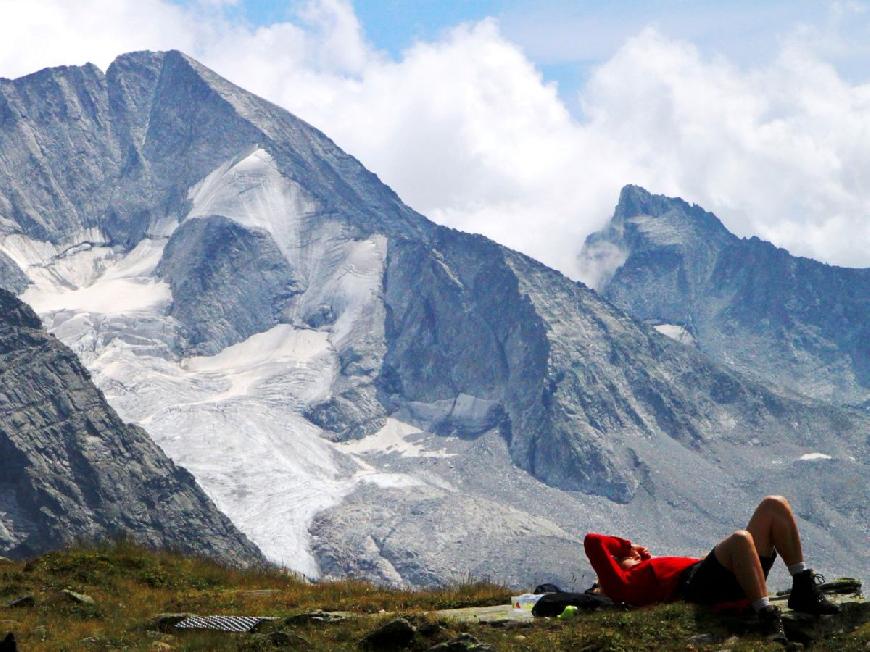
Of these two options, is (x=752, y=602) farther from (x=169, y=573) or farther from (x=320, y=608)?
(x=169, y=573)

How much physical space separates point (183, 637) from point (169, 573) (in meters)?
7.47

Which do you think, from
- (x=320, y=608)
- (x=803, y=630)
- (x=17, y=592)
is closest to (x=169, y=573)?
(x=17, y=592)

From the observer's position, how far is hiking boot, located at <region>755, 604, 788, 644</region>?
18.7 metres

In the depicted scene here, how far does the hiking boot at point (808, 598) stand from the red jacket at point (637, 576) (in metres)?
1.71

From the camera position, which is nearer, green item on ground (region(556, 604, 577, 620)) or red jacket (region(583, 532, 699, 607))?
red jacket (region(583, 532, 699, 607))

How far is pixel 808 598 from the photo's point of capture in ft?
63.6

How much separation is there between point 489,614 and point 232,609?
4.82 metres

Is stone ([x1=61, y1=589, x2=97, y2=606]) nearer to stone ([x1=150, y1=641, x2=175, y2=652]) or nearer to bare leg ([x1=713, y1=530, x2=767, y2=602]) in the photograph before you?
stone ([x1=150, y1=641, x2=175, y2=652])

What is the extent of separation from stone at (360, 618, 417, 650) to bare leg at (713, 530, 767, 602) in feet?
15.5

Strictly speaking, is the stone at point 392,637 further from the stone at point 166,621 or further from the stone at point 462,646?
the stone at point 166,621

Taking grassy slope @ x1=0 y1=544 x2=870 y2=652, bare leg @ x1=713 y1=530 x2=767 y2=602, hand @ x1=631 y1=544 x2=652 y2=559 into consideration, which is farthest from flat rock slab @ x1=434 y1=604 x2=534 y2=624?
bare leg @ x1=713 y1=530 x2=767 y2=602

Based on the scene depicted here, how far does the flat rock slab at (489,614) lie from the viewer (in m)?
21.5

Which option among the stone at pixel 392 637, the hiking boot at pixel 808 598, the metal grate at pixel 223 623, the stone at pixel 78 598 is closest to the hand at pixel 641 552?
the hiking boot at pixel 808 598

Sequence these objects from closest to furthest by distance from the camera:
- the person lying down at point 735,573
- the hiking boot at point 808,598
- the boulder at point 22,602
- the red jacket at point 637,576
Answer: the person lying down at point 735,573, the hiking boot at point 808,598, the red jacket at point 637,576, the boulder at point 22,602
